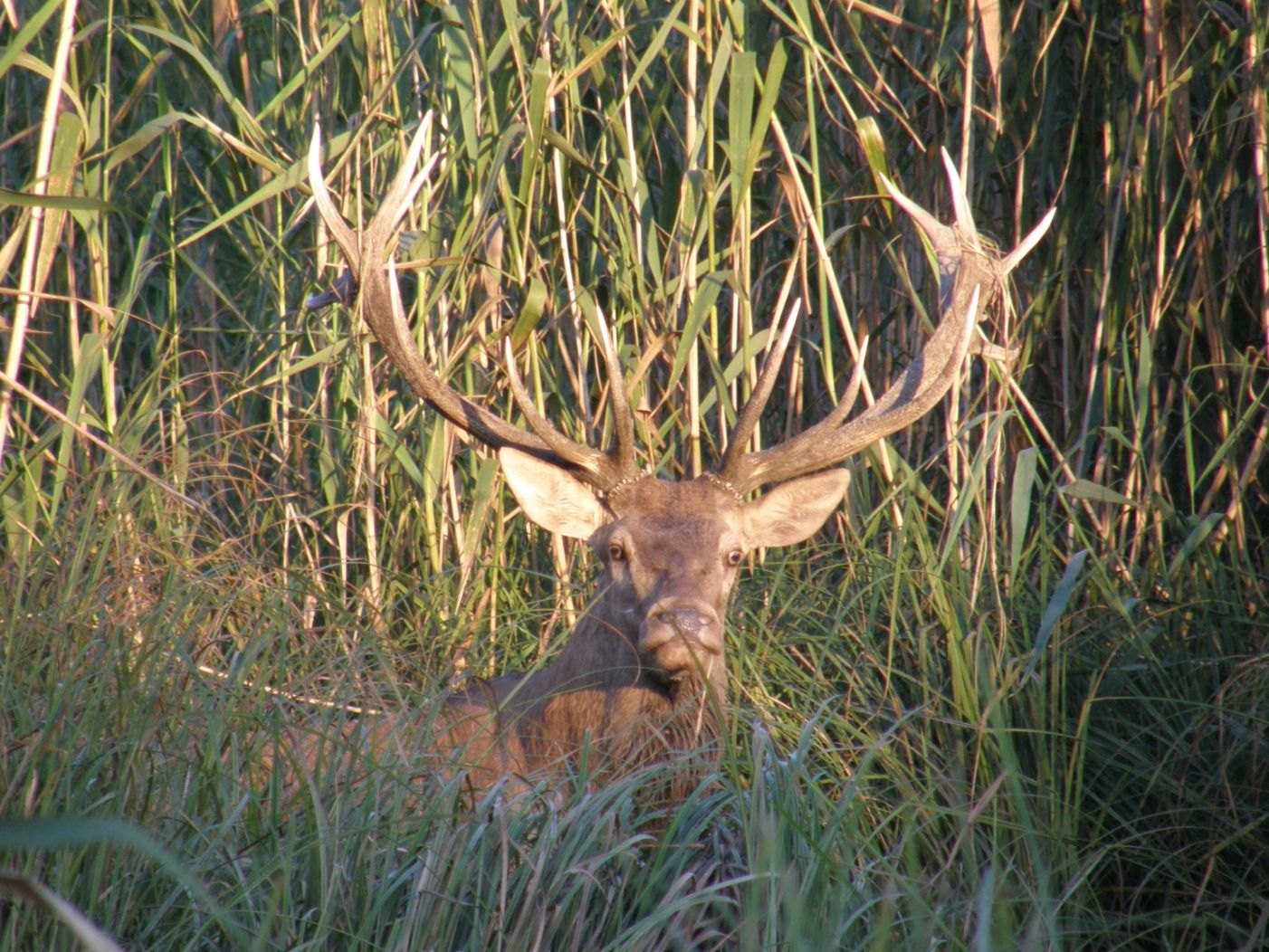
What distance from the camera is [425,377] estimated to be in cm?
342

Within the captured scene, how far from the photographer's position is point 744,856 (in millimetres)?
2322

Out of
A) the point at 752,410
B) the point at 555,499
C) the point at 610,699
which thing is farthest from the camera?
the point at 555,499

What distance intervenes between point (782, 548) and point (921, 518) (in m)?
0.82

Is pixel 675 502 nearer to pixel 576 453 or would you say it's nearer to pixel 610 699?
pixel 576 453

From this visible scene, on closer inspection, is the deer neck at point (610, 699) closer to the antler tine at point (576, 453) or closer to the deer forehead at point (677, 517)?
the deer forehead at point (677, 517)

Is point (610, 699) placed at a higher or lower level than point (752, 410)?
lower

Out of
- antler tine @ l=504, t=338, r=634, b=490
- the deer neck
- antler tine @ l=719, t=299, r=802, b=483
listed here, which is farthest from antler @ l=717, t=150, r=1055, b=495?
the deer neck

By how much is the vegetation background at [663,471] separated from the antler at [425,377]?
26cm

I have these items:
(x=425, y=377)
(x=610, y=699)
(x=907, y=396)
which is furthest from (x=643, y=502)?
(x=907, y=396)

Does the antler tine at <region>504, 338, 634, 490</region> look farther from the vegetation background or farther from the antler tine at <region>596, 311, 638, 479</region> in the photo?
the vegetation background

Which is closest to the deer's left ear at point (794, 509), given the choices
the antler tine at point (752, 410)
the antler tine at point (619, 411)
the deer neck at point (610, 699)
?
the antler tine at point (752, 410)

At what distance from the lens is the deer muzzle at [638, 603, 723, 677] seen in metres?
3.04

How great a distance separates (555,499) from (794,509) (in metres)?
0.61

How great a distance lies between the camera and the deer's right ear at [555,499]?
137 inches
